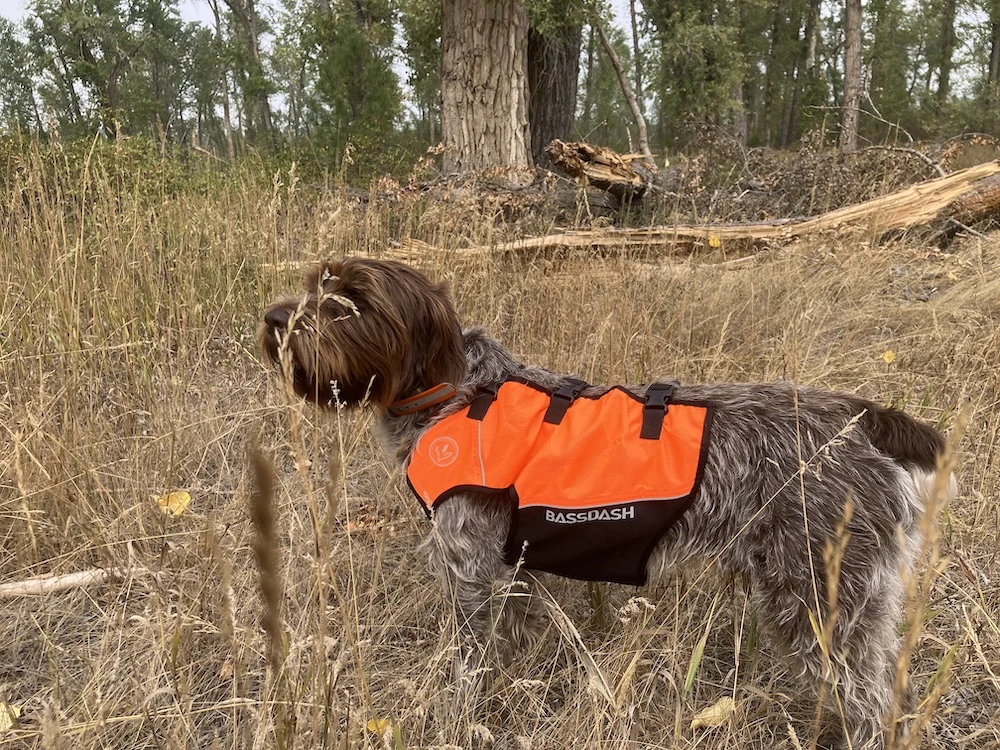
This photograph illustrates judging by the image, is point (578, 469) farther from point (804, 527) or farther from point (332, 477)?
point (332, 477)

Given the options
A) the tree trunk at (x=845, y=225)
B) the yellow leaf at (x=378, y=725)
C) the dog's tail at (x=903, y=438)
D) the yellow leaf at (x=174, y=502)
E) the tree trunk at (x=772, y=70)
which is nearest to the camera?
the yellow leaf at (x=378, y=725)

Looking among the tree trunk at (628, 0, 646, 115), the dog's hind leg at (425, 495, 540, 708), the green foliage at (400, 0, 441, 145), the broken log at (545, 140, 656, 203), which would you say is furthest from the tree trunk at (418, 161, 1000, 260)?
the tree trunk at (628, 0, 646, 115)

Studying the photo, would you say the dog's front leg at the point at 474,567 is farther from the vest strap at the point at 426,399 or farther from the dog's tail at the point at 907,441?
the dog's tail at the point at 907,441

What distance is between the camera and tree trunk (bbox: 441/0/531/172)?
7.74 meters

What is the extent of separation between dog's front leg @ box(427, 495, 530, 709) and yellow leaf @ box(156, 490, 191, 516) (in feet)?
3.53

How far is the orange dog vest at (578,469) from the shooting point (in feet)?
6.98

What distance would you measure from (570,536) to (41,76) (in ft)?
111

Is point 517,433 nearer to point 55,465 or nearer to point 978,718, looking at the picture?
point 978,718

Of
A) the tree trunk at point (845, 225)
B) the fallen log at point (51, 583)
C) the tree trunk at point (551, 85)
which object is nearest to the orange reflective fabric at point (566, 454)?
the fallen log at point (51, 583)

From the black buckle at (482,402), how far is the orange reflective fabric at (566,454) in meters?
0.02

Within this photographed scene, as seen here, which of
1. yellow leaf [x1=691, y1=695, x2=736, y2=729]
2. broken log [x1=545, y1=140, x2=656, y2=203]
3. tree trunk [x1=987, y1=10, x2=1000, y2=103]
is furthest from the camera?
tree trunk [x1=987, y1=10, x2=1000, y2=103]

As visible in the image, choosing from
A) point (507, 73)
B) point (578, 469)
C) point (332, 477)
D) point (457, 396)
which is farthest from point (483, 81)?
point (332, 477)

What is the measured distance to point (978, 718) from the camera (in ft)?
7.52

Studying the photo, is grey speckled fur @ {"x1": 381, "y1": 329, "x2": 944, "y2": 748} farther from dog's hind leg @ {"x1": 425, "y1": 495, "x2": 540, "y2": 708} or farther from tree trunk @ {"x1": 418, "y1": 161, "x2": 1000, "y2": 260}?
tree trunk @ {"x1": 418, "y1": 161, "x2": 1000, "y2": 260}
